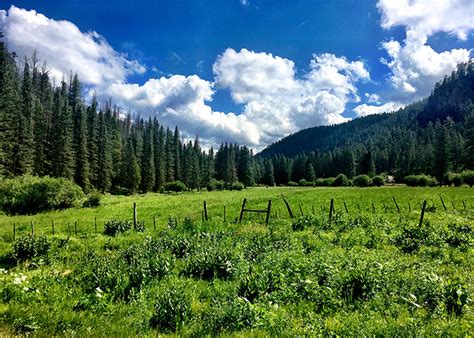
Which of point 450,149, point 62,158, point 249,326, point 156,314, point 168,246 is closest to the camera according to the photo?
point 249,326

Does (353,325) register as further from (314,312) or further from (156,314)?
(156,314)

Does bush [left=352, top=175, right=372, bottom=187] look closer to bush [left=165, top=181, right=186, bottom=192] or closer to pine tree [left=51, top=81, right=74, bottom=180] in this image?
bush [left=165, top=181, right=186, bottom=192]

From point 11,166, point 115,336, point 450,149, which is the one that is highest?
→ point 450,149

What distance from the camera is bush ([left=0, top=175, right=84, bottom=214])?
36.7 m

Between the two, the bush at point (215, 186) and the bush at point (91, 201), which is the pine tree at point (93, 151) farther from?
the bush at point (215, 186)

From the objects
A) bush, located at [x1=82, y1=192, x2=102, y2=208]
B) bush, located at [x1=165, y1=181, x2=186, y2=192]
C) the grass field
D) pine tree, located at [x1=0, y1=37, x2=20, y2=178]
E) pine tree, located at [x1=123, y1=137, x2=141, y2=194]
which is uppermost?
pine tree, located at [x1=0, y1=37, x2=20, y2=178]

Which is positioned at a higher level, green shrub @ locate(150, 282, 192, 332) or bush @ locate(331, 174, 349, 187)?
bush @ locate(331, 174, 349, 187)

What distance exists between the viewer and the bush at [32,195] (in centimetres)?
3666

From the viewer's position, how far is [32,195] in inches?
1469

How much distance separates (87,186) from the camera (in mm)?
63438

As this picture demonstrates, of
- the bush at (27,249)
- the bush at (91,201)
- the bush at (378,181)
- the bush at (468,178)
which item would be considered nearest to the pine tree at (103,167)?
the bush at (91,201)

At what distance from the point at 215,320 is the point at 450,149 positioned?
9852 centimetres

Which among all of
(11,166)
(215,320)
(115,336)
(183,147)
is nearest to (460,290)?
(215,320)

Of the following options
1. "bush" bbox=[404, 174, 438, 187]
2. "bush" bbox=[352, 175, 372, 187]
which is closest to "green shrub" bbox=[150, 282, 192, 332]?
"bush" bbox=[404, 174, 438, 187]
